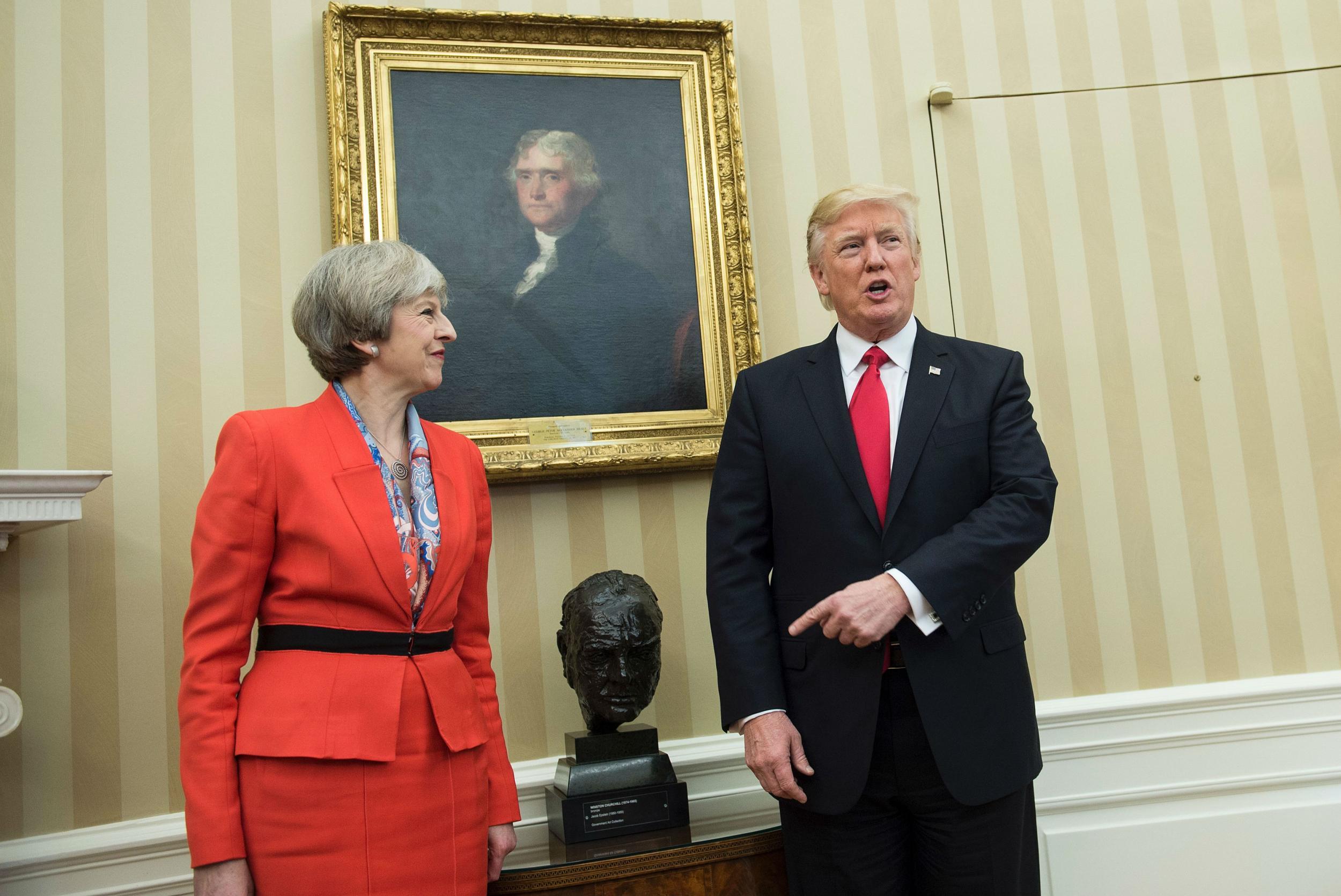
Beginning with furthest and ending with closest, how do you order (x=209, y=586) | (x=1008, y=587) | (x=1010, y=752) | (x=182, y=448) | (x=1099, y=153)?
1. (x=1099, y=153)
2. (x=182, y=448)
3. (x=1008, y=587)
4. (x=1010, y=752)
5. (x=209, y=586)

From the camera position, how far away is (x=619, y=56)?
112 inches

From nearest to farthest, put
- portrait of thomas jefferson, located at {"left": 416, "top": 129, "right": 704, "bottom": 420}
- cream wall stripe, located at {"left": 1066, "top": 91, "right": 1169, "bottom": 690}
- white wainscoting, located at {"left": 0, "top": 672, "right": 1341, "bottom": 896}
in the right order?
portrait of thomas jefferson, located at {"left": 416, "top": 129, "right": 704, "bottom": 420} < white wainscoting, located at {"left": 0, "top": 672, "right": 1341, "bottom": 896} < cream wall stripe, located at {"left": 1066, "top": 91, "right": 1169, "bottom": 690}

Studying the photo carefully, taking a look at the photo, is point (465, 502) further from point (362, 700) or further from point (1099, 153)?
point (1099, 153)

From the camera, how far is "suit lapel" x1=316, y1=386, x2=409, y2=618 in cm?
171

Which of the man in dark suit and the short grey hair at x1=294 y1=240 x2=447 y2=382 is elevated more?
the short grey hair at x1=294 y1=240 x2=447 y2=382

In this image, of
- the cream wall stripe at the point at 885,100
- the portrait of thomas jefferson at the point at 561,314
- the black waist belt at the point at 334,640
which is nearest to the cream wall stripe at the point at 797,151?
the cream wall stripe at the point at 885,100

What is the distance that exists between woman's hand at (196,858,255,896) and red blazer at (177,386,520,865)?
0.02 m

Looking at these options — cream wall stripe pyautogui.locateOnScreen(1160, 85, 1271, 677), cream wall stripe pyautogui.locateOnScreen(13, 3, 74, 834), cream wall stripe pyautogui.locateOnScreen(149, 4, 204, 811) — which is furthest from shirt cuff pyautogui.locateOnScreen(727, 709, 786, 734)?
cream wall stripe pyautogui.locateOnScreen(1160, 85, 1271, 677)

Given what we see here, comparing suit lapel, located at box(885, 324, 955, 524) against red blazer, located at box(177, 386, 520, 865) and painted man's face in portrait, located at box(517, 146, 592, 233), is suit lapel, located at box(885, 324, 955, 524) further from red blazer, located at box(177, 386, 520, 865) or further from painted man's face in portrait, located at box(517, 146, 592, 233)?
painted man's face in portrait, located at box(517, 146, 592, 233)

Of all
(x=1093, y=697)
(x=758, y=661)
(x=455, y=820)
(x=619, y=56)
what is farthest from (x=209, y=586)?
(x=1093, y=697)

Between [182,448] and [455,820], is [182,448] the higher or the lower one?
the higher one

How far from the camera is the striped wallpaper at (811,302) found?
2438 mm

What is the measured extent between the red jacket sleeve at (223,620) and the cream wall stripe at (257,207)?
2.99 feet

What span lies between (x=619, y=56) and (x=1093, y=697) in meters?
2.30
